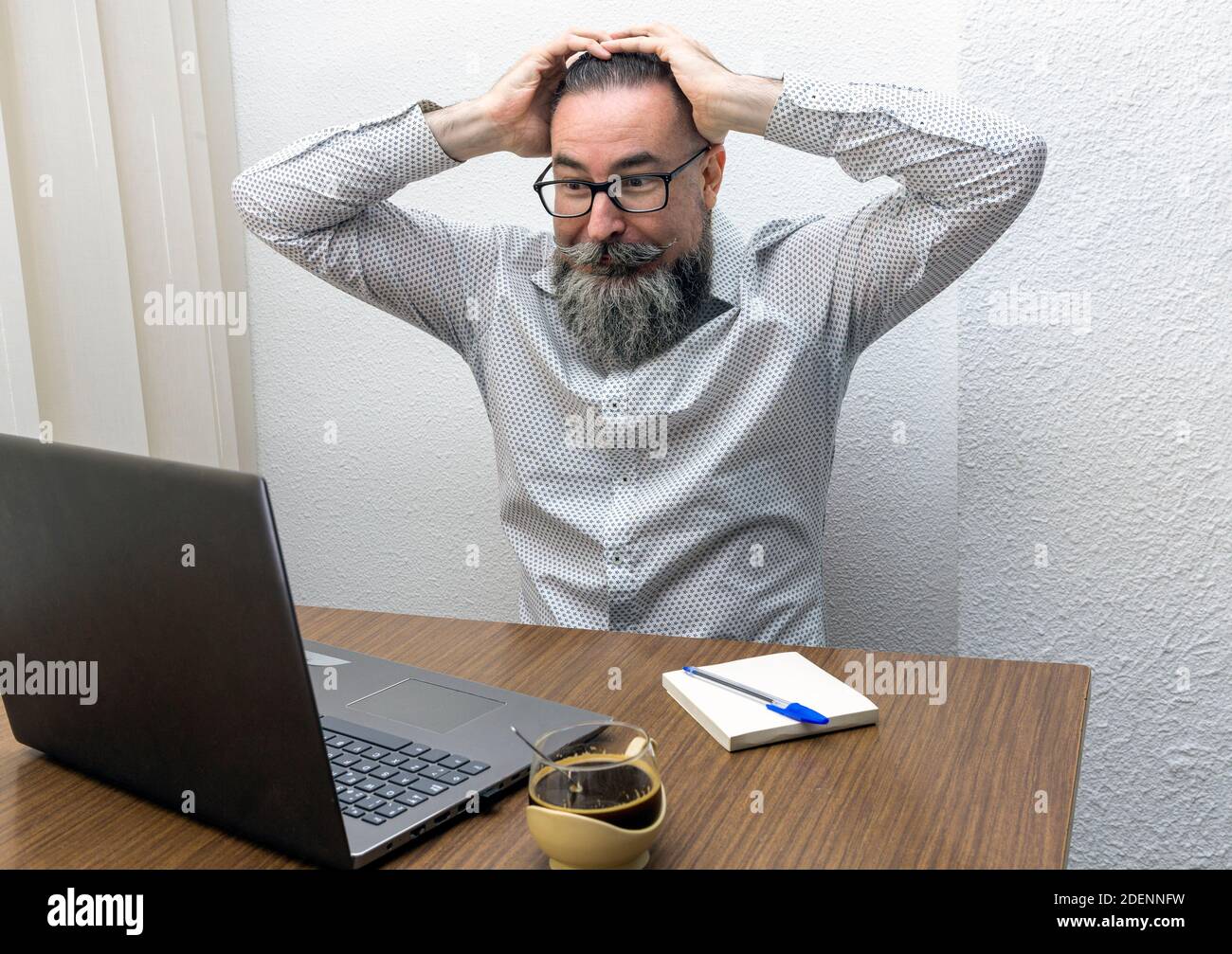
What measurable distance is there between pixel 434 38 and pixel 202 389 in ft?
2.51

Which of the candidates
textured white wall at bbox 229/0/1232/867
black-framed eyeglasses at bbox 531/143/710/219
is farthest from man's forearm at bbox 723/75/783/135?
→ textured white wall at bbox 229/0/1232/867

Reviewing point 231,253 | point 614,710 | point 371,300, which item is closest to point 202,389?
point 231,253

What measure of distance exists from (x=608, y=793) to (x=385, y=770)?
0.73ft

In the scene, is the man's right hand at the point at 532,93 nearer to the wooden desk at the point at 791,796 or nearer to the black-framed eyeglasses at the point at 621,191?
the black-framed eyeglasses at the point at 621,191

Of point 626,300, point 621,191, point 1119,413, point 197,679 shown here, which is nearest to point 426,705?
point 197,679

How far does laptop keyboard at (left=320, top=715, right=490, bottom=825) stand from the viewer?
794mm

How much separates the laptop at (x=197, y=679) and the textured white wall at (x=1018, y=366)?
934 mm

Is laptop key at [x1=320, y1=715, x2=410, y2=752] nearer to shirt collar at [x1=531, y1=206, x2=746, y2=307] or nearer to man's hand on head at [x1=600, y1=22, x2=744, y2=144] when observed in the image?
shirt collar at [x1=531, y1=206, x2=746, y2=307]

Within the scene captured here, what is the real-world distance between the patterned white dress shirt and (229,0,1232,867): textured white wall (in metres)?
0.18

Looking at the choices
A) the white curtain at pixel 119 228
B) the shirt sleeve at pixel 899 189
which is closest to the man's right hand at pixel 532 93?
the shirt sleeve at pixel 899 189

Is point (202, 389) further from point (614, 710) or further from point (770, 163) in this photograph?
point (614, 710)

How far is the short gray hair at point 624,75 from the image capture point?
58.2 inches

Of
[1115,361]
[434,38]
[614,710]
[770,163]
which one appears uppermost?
[434,38]
